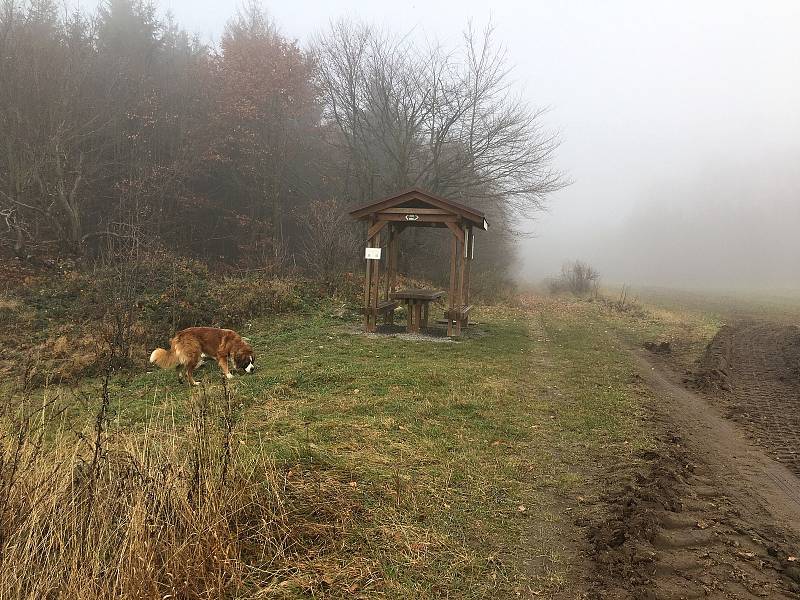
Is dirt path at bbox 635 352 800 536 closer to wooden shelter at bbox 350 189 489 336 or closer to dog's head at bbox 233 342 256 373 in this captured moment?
wooden shelter at bbox 350 189 489 336

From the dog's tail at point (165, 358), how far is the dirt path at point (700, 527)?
6.31 meters

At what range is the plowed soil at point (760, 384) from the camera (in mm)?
5840

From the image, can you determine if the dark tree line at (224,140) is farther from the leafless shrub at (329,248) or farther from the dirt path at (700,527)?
the dirt path at (700,527)

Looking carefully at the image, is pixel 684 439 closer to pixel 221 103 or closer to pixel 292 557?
pixel 292 557

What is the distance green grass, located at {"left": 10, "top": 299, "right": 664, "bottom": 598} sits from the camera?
10.6ft

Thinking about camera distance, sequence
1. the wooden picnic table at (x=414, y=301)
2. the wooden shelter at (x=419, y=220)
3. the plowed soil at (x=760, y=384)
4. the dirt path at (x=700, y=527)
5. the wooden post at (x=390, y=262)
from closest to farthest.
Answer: the dirt path at (x=700, y=527), the plowed soil at (x=760, y=384), the wooden shelter at (x=419, y=220), the wooden picnic table at (x=414, y=301), the wooden post at (x=390, y=262)

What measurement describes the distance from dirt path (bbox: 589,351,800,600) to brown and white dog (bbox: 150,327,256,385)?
226 inches

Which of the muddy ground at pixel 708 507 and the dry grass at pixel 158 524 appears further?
the muddy ground at pixel 708 507

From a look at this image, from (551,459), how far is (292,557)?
2.80m

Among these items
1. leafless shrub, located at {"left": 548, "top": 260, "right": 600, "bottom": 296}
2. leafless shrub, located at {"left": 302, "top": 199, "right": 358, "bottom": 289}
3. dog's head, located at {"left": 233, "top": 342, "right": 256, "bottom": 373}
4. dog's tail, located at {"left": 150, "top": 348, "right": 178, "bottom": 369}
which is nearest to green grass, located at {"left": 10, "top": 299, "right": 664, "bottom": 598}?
dog's head, located at {"left": 233, "top": 342, "right": 256, "bottom": 373}

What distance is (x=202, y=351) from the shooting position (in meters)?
8.01

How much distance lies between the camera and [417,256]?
82.2ft

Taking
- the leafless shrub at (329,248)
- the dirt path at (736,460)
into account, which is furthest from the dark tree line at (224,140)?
the dirt path at (736,460)

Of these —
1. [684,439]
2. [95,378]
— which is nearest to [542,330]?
[684,439]
